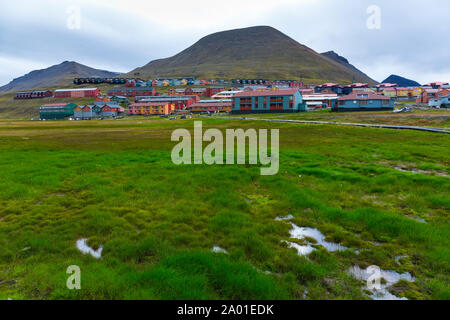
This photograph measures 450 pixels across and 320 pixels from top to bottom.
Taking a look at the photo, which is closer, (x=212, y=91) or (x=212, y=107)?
(x=212, y=107)

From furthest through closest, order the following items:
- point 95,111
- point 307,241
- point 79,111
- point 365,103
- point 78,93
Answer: point 78,93
point 95,111
point 79,111
point 365,103
point 307,241

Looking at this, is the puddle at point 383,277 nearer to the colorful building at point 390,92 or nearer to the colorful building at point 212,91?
the colorful building at point 390,92

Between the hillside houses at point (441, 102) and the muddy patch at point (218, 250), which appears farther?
the hillside houses at point (441, 102)

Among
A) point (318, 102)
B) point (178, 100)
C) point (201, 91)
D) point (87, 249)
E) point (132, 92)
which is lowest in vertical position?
point (87, 249)

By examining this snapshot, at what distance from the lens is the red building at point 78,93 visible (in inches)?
7347

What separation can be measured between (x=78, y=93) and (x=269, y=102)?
165 meters

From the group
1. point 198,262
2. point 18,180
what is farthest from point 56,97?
point 198,262

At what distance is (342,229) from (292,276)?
3197mm

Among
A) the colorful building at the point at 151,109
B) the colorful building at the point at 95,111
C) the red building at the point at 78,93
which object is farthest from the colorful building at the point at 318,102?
the red building at the point at 78,93

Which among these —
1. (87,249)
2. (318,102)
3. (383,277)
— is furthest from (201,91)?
(383,277)

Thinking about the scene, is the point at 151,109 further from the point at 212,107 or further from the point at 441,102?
the point at 441,102

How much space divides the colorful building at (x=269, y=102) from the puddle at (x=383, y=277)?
91.6m

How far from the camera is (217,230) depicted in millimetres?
7805

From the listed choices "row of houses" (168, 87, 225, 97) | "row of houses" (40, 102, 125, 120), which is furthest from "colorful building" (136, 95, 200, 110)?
"row of houses" (168, 87, 225, 97)
